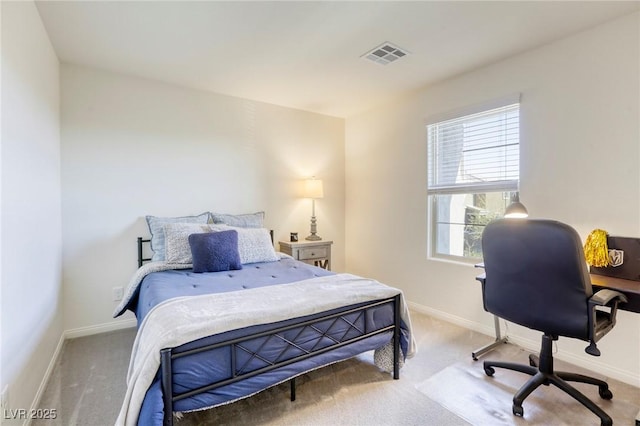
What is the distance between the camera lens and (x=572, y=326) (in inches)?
65.5

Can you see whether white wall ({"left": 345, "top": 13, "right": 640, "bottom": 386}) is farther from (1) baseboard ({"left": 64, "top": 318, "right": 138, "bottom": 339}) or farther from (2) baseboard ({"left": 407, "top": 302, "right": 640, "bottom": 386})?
(1) baseboard ({"left": 64, "top": 318, "right": 138, "bottom": 339})

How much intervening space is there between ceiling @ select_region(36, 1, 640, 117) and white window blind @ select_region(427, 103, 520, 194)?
48 centimetres

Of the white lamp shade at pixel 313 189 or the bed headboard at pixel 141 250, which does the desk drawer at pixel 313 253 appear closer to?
the white lamp shade at pixel 313 189

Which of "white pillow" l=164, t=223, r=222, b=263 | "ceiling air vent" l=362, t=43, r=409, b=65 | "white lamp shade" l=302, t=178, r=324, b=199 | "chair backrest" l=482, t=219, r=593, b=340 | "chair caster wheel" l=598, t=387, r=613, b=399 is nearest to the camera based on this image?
"chair backrest" l=482, t=219, r=593, b=340

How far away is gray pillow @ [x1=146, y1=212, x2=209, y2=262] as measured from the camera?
9.13 ft

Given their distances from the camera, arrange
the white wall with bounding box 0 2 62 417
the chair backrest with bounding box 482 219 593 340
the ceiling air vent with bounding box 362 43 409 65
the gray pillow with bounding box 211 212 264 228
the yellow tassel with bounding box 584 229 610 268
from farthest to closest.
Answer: the gray pillow with bounding box 211 212 264 228, the ceiling air vent with bounding box 362 43 409 65, the yellow tassel with bounding box 584 229 610 268, the chair backrest with bounding box 482 219 593 340, the white wall with bounding box 0 2 62 417

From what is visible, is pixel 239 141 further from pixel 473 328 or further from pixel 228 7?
pixel 473 328

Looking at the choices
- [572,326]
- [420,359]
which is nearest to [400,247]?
[420,359]

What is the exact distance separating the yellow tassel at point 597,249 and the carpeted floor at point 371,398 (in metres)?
0.81

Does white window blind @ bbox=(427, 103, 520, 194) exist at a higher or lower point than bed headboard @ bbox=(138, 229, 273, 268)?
higher

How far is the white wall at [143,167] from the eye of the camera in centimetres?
282

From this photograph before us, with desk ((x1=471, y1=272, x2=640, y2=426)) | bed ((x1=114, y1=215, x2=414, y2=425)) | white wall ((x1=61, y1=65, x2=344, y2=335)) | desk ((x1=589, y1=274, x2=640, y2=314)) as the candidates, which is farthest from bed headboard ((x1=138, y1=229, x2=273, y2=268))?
desk ((x1=589, y1=274, x2=640, y2=314))

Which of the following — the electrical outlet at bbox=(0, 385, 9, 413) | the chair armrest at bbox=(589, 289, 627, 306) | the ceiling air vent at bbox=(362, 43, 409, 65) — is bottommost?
the electrical outlet at bbox=(0, 385, 9, 413)

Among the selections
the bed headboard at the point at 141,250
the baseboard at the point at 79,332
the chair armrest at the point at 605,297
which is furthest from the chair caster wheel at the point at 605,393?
the bed headboard at the point at 141,250
